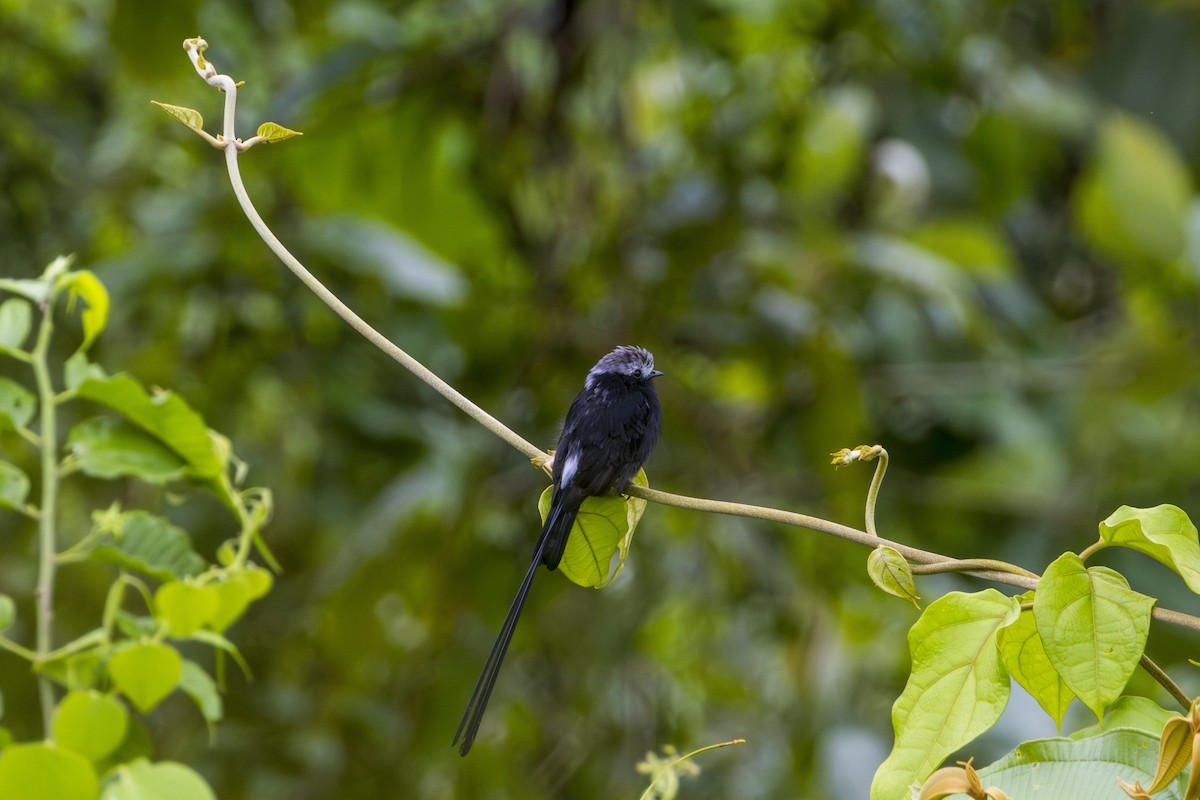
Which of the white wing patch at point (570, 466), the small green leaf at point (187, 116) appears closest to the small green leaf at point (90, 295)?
the small green leaf at point (187, 116)

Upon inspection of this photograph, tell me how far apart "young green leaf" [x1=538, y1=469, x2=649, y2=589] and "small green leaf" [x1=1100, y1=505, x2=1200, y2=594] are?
0.50 m

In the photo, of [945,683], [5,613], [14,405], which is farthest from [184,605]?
[945,683]

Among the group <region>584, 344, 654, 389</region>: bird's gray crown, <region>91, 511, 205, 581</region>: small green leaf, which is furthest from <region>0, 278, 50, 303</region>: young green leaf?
<region>584, 344, 654, 389</region>: bird's gray crown

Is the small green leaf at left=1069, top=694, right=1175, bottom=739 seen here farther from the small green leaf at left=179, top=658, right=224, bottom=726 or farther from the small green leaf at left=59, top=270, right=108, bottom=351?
the small green leaf at left=59, top=270, right=108, bottom=351

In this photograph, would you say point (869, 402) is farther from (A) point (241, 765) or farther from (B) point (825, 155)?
(A) point (241, 765)

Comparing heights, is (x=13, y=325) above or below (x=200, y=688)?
above

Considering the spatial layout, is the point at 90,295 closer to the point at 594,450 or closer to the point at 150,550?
the point at 150,550

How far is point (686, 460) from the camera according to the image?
3699mm

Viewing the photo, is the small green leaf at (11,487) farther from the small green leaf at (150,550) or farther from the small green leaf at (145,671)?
the small green leaf at (145,671)

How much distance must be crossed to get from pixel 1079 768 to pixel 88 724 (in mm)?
831

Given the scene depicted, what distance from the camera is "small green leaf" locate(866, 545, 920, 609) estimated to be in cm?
99

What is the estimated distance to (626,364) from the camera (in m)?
2.09

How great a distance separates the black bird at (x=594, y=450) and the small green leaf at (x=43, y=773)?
1.06ft

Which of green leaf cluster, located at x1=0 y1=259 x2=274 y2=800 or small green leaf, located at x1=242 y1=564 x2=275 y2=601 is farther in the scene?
small green leaf, located at x1=242 y1=564 x2=275 y2=601
